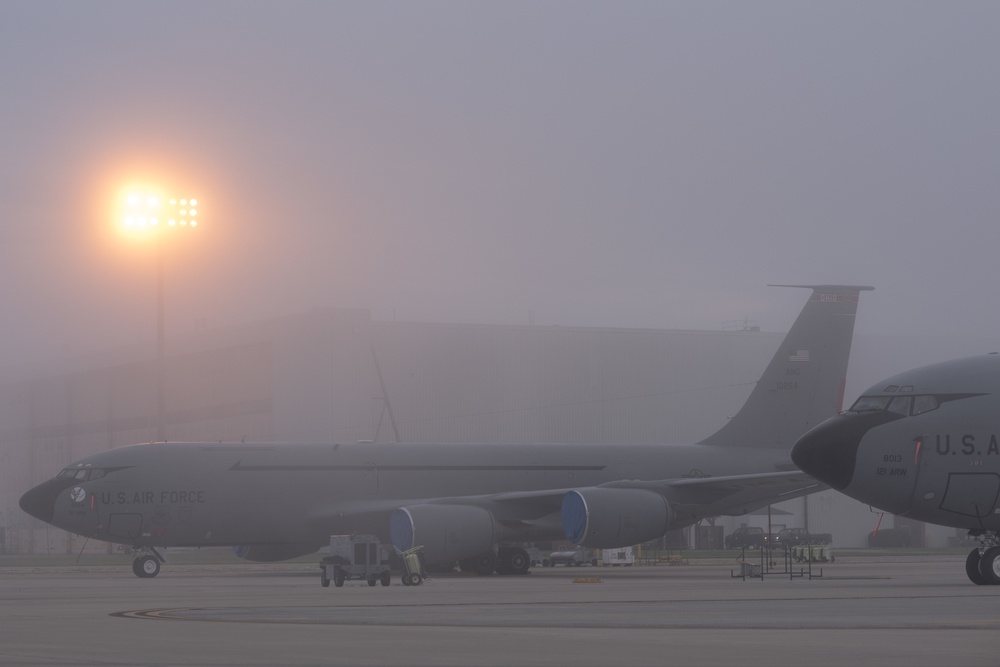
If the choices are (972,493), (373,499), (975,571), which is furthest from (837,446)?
(373,499)

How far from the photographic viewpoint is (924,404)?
2386 cm

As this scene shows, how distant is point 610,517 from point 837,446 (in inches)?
399

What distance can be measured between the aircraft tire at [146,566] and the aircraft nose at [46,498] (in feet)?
9.08

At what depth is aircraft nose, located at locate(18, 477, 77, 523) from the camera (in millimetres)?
35719

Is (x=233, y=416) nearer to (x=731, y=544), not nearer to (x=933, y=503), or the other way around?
(x=731, y=544)

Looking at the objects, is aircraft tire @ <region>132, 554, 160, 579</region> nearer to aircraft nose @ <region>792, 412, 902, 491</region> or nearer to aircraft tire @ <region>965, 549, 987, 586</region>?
aircraft nose @ <region>792, 412, 902, 491</region>

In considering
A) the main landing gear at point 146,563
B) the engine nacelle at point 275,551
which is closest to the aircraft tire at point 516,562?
the engine nacelle at point 275,551

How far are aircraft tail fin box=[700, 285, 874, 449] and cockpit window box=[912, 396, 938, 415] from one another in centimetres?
1781

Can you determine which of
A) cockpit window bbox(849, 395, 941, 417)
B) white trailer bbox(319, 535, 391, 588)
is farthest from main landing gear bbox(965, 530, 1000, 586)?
white trailer bbox(319, 535, 391, 588)

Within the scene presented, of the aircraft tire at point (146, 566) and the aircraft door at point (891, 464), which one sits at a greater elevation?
the aircraft door at point (891, 464)

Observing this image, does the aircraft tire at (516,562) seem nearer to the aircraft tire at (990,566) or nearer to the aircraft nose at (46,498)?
the aircraft nose at (46,498)

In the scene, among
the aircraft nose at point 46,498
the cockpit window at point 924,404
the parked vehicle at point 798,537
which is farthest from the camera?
the parked vehicle at point 798,537

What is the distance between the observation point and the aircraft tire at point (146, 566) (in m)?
34.8

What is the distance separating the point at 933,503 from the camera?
23734 mm
